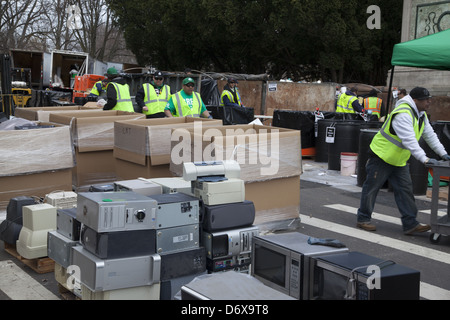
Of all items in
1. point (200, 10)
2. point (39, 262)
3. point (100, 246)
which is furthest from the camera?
point (200, 10)

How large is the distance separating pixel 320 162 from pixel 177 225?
31.1 feet

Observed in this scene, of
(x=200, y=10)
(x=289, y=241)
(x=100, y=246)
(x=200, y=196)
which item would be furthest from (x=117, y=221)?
(x=200, y=10)

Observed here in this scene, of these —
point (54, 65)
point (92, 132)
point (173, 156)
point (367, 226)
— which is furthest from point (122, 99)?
point (54, 65)

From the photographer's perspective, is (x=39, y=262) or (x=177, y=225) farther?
(x=39, y=262)

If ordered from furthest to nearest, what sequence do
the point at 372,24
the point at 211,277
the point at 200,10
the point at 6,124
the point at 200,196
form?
the point at 200,10
the point at 372,24
the point at 6,124
the point at 200,196
the point at 211,277

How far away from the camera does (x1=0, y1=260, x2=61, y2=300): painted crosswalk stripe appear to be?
5.28 m

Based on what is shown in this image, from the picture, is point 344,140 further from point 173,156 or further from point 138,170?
point 173,156

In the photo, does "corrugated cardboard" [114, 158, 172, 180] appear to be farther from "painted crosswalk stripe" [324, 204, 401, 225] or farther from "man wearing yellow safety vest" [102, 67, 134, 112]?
"painted crosswalk stripe" [324, 204, 401, 225]

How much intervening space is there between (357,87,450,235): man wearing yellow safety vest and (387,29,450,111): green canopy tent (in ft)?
9.60

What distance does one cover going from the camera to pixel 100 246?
4.41 m

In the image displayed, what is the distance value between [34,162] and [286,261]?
4.62 metres

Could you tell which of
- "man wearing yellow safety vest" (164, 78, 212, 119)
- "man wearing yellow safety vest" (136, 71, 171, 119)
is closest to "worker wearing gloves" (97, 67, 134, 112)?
"man wearing yellow safety vest" (136, 71, 171, 119)

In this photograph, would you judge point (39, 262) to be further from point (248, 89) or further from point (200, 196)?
point (248, 89)
